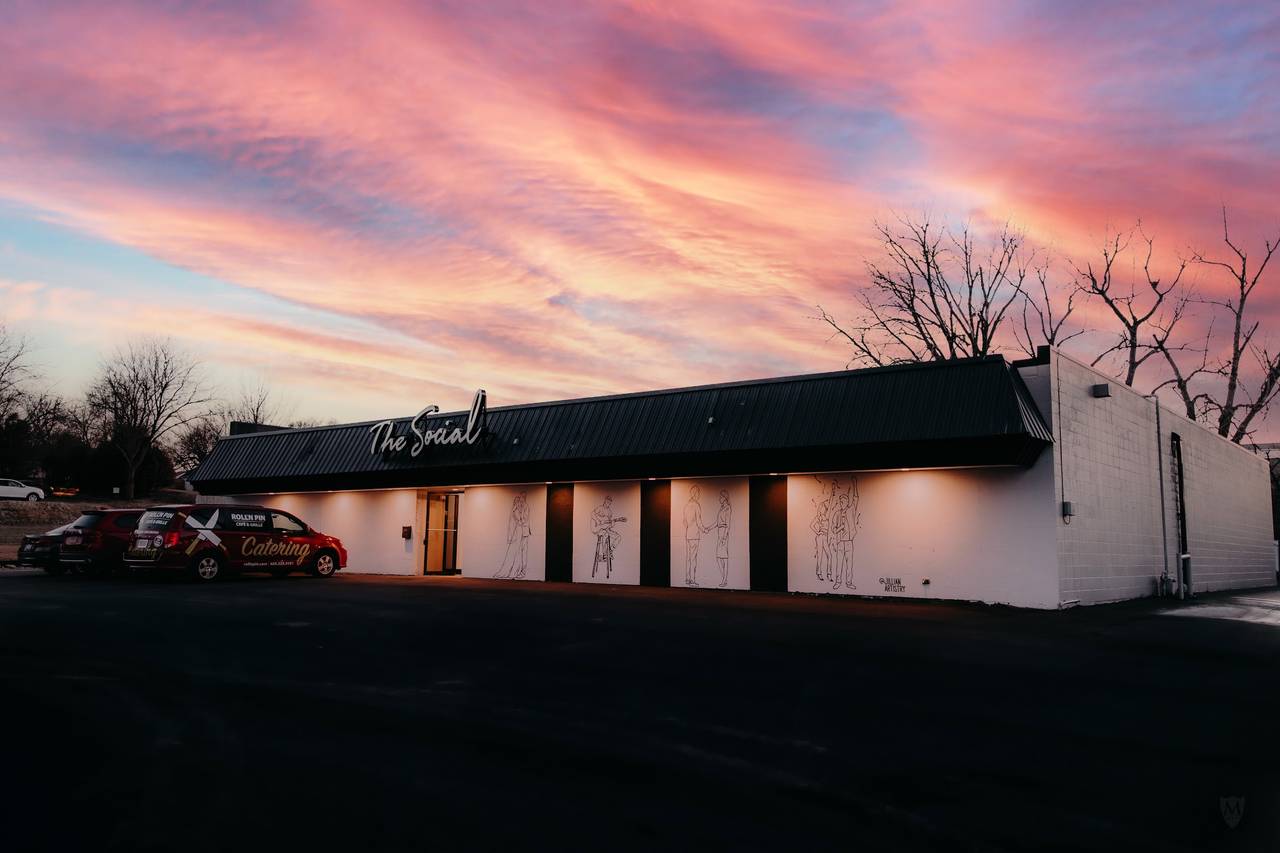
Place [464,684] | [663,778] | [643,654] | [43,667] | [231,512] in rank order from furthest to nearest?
1. [231,512]
2. [643,654]
3. [43,667]
4. [464,684]
5. [663,778]

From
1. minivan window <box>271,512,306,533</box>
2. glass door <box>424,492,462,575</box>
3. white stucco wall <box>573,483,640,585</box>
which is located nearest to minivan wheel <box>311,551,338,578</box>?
minivan window <box>271,512,306,533</box>

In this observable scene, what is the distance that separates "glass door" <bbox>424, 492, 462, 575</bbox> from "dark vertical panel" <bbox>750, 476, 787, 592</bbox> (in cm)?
1056

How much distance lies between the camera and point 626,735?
6.72 m

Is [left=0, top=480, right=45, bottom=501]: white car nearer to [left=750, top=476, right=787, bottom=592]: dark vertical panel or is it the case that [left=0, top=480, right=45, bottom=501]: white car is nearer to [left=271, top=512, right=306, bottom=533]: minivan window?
[left=271, top=512, right=306, bottom=533]: minivan window

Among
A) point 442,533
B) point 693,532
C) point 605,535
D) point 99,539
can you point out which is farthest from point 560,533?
point 99,539

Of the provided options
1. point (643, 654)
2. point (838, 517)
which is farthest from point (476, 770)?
point (838, 517)

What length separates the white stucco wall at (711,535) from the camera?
20688 mm

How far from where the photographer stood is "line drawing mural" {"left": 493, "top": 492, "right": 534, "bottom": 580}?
2419 cm

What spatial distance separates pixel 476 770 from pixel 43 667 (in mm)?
6181

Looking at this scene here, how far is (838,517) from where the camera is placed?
763 inches

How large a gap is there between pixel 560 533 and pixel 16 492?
1664 inches

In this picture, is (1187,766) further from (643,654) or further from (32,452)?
(32,452)

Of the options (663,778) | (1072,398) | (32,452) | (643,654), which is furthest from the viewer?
(32,452)

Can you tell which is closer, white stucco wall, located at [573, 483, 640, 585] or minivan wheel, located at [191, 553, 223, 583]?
minivan wheel, located at [191, 553, 223, 583]
